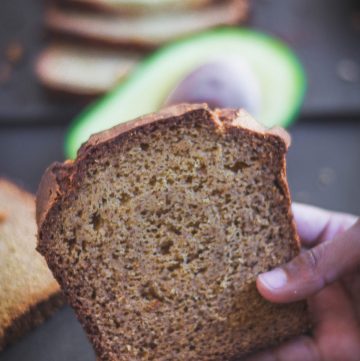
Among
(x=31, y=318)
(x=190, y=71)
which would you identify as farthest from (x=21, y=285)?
(x=190, y=71)

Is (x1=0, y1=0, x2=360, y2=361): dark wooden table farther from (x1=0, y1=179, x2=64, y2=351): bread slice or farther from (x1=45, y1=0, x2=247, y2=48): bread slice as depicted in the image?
(x1=45, y1=0, x2=247, y2=48): bread slice

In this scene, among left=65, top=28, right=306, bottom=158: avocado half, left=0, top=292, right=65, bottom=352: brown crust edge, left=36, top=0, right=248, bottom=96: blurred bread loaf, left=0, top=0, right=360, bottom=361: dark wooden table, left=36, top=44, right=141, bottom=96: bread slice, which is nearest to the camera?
left=0, top=292, right=65, bottom=352: brown crust edge

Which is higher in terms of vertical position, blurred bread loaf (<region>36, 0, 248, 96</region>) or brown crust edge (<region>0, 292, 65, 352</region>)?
blurred bread loaf (<region>36, 0, 248, 96</region>)

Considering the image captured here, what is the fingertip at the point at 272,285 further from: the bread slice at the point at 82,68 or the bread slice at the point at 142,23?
the bread slice at the point at 142,23

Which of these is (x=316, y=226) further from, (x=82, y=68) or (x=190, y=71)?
(x=82, y=68)

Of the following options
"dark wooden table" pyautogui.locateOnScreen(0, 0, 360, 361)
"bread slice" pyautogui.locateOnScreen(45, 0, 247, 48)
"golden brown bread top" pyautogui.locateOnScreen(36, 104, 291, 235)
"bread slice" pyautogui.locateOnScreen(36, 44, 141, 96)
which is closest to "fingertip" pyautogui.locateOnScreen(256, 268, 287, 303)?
"golden brown bread top" pyautogui.locateOnScreen(36, 104, 291, 235)

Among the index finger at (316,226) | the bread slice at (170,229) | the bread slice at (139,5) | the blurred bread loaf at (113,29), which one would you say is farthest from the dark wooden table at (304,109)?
the index finger at (316,226)
